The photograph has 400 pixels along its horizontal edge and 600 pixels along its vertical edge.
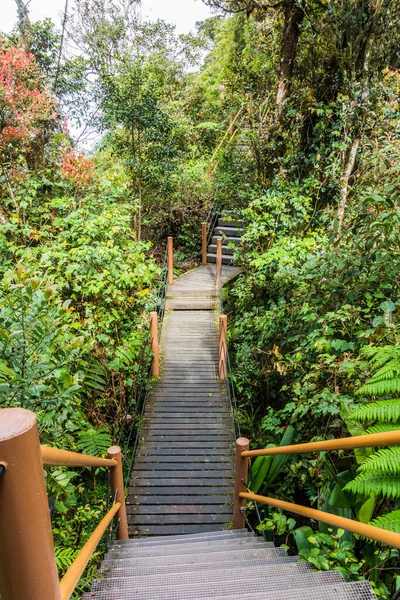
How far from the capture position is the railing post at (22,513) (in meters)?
0.60

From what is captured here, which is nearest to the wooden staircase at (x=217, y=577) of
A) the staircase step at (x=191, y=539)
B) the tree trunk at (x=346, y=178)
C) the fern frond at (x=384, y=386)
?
the staircase step at (x=191, y=539)

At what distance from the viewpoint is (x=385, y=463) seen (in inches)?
70.0

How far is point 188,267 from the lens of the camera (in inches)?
388

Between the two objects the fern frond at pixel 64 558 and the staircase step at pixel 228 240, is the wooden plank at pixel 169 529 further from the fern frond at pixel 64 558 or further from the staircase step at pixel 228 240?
the staircase step at pixel 228 240

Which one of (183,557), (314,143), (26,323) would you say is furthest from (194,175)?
(183,557)

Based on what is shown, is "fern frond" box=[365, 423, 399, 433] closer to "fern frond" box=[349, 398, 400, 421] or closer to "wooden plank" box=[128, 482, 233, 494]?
"fern frond" box=[349, 398, 400, 421]

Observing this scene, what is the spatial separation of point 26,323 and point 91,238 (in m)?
3.12

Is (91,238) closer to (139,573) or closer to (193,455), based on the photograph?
(193,455)

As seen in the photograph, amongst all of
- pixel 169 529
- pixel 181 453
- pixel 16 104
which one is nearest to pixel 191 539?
pixel 169 529

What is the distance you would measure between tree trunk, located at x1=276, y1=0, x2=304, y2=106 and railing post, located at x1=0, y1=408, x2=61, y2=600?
719 centimetres

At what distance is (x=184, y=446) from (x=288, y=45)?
7.03m

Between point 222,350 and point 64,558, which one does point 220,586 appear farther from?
point 222,350

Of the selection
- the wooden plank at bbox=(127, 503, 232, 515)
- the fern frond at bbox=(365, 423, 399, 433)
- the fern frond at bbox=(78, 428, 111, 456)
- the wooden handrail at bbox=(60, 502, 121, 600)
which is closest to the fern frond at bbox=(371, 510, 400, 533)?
the fern frond at bbox=(365, 423, 399, 433)

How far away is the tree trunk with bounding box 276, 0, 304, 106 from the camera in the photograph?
601 cm
